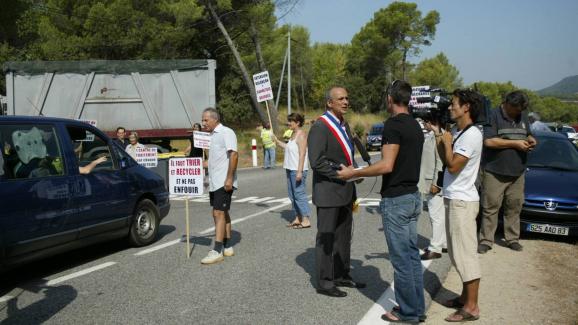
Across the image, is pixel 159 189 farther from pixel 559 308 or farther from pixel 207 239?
pixel 559 308

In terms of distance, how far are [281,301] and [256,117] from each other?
36448 millimetres

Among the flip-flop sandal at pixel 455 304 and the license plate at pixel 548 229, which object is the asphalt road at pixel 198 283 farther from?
the license plate at pixel 548 229

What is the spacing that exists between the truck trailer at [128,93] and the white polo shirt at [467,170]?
1392cm

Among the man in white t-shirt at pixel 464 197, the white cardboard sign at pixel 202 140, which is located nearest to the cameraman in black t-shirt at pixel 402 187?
the man in white t-shirt at pixel 464 197

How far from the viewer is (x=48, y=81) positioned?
17094 mm

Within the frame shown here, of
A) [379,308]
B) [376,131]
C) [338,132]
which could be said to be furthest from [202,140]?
[376,131]

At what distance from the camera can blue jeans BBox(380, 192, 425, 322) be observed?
165 inches

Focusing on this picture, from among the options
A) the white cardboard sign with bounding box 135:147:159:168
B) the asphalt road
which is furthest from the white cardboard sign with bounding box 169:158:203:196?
the white cardboard sign with bounding box 135:147:159:168

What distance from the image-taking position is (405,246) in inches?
165

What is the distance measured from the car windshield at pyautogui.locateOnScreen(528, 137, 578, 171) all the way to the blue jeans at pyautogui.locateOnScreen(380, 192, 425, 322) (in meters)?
5.62

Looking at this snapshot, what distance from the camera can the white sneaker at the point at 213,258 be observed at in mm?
6395

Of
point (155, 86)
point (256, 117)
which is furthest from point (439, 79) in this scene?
point (155, 86)

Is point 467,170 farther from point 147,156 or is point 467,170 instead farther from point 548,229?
point 147,156

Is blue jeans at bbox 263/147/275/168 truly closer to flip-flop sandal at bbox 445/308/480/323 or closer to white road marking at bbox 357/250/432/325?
white road marking at bbox 357/250/432/325
